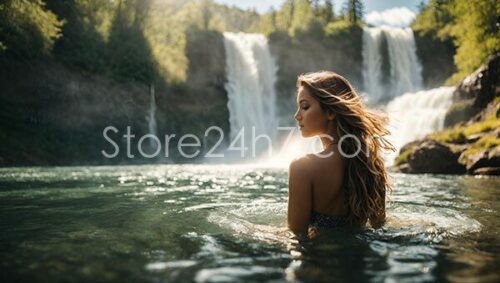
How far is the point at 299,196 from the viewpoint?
4.27 meters

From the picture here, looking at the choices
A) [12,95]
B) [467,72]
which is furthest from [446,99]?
[12,95]

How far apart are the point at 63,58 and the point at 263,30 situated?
36587 millimetres

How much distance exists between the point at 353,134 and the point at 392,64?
51.1 meters

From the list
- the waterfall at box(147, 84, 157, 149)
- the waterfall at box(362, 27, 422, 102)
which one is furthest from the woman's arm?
the waterfall at box(362, 27, 422, 102)

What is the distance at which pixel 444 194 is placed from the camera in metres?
10.5

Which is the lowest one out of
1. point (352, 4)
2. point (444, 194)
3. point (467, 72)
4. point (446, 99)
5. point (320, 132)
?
point (444, 194)

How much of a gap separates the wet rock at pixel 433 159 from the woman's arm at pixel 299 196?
58.0ft

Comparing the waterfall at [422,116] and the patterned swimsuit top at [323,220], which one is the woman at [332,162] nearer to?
the patterned swimsuit top at [323,220]

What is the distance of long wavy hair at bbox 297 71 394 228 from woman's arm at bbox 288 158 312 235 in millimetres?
489

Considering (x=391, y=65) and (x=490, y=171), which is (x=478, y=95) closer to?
(x=490, y=171)

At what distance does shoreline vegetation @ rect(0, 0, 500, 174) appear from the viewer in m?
31.0

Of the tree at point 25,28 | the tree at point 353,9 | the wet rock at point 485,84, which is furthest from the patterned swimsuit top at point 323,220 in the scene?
the tree at point 353,9

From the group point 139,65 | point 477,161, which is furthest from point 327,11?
point 477,161

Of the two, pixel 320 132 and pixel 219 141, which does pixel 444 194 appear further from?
pixel 219 141
